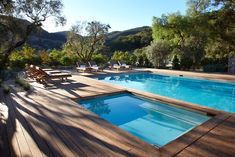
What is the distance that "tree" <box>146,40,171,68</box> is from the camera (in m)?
18.1

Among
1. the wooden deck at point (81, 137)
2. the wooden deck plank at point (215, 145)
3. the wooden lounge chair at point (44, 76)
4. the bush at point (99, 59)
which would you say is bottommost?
the wooden deck plank at point (215, 145)

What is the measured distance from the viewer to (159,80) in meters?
13.8

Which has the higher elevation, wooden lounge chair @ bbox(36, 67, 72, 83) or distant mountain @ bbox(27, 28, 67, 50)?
distant mountain @ bbox(27, 28, 67, 50)

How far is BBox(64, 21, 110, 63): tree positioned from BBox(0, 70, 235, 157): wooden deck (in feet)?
38.6

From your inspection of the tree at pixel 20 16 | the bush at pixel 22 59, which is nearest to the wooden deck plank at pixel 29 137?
the tree at pixel 20 16

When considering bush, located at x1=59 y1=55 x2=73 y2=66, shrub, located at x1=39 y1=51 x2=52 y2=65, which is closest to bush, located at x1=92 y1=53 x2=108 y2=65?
bush, located at x1=59 y1=55 x2=73 y2=66

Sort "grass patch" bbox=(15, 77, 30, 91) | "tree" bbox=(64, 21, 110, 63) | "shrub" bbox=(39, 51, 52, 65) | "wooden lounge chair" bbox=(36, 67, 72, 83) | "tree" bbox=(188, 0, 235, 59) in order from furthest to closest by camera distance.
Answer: "tree" bbox=(64, 21, 110, 63)
"shrub" bbox=(39, 51, 52, 65)
"tree" bbox=(188, 0, 235, 59)
"wooden lounge chair" bbox=(36, 67, 72, 83)
"grass patch" bbox=(15, 77, 30, 91)

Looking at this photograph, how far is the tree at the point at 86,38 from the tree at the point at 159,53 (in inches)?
171

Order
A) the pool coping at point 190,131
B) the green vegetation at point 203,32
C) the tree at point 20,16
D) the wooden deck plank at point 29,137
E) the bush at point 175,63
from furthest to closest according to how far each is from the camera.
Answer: the bush at point 175,63 → the green vegetation at point 203,32 → the tree at point 20,16 → the pool coping at point 190,131 → the wooden deck plank at point 29,137

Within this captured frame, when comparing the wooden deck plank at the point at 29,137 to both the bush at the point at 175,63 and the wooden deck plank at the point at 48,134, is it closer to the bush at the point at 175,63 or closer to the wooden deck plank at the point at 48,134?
the wooden deck plank at the point at 48,134

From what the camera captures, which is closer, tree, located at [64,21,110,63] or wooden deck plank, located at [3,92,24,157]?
wooden deck plank, located at [3,92,24,157]

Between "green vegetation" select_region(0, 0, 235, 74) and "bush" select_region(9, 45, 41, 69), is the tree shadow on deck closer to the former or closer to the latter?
"green vegetation" select_region(0, 0, 235, 74)

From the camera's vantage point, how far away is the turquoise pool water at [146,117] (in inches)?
213

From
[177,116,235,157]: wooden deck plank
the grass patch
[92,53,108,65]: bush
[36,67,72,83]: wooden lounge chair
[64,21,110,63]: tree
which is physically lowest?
[177,116,235,157]: wooden deck plank
